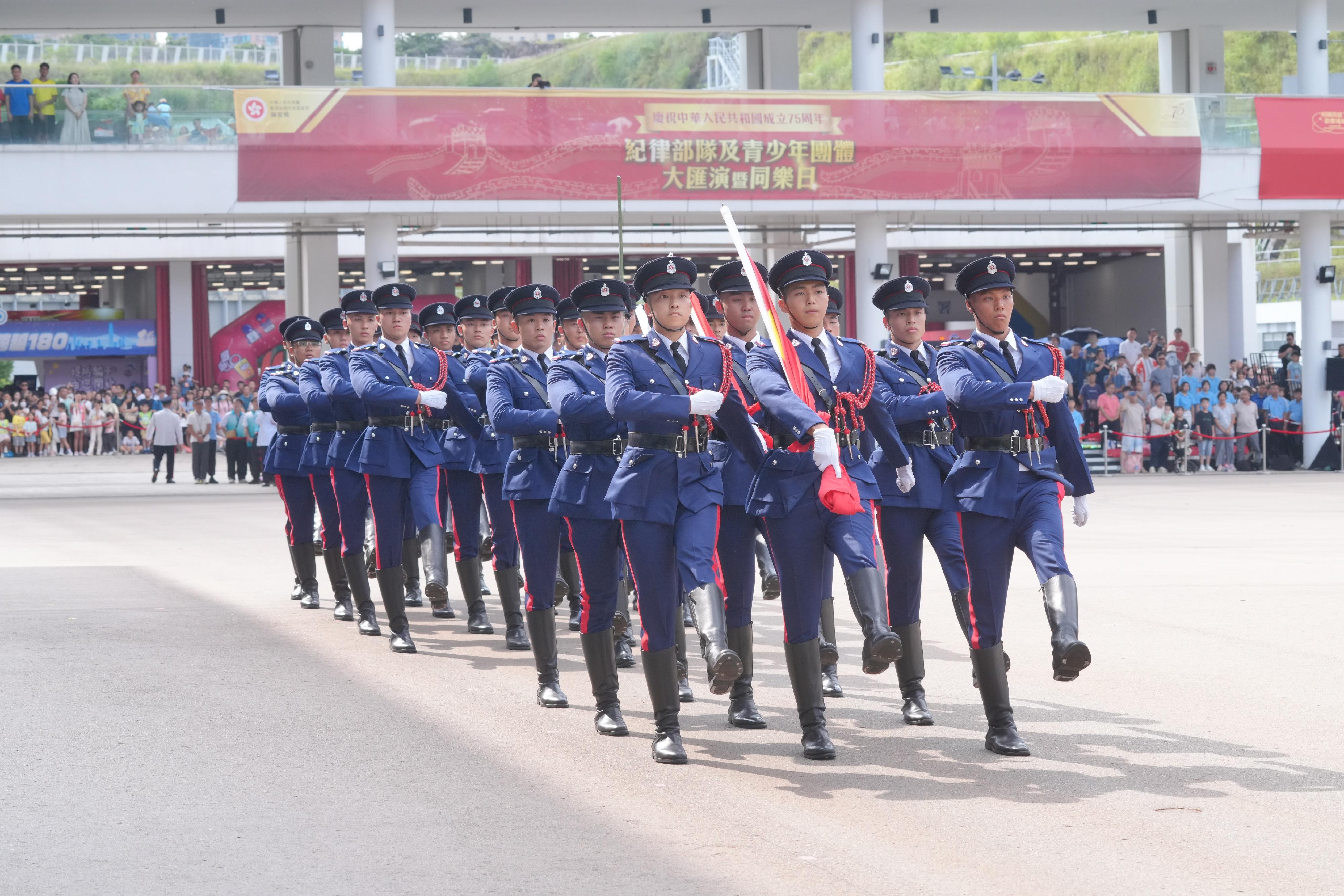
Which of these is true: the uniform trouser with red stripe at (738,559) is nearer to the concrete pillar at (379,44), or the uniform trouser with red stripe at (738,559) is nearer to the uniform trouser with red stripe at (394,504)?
the uniform trouser with red stripe at (394,504)

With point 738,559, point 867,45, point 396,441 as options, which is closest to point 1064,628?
point 738,559

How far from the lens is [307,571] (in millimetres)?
10984

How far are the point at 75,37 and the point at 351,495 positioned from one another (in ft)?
266

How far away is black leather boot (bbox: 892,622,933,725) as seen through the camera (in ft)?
22.4

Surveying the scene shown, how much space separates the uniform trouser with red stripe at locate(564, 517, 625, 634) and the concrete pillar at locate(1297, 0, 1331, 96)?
24362 mm

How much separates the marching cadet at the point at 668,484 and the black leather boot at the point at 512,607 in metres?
2.91

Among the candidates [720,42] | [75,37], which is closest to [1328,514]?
[720,42]

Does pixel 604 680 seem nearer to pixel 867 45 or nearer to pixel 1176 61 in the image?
pixel 867 45

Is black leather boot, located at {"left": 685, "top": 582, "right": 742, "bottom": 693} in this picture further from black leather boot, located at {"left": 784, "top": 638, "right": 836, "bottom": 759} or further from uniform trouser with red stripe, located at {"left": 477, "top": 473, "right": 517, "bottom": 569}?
uniform trouser with red stripe, located at {"left": 477, "top": 473, "right": 517, "bottom": 569}

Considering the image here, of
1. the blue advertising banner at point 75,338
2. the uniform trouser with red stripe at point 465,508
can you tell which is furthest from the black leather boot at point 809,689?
the blue advertising banner at point 75,338

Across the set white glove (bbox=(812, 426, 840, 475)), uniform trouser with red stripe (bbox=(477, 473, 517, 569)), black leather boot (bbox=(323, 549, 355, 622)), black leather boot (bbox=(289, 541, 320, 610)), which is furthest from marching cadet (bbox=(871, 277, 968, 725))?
black leather boot (bbox=(289, 541, 320, 610))

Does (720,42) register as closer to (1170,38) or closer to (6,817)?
(1170,38)

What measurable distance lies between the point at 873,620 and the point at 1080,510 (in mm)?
1125

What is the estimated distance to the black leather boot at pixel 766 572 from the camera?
895 cm
